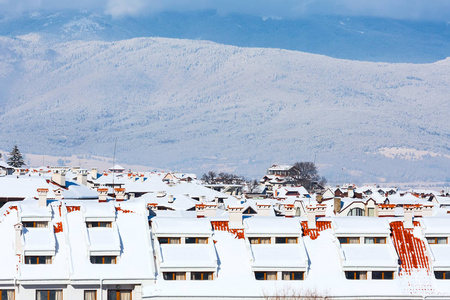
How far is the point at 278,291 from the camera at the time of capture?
144ft

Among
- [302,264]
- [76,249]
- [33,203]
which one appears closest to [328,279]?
[302,264]

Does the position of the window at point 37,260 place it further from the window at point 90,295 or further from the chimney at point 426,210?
the chimney at point 426,210

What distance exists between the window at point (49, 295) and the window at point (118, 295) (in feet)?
7.28

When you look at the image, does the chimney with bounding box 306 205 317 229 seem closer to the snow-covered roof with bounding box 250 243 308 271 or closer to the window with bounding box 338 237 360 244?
the window with bounding box 338 237 360 244

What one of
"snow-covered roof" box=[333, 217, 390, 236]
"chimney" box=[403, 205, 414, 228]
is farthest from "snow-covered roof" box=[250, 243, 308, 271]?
"chimney" box=[403, 205, 414, 228]

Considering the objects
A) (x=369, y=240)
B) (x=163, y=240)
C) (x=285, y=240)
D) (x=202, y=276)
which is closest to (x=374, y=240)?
(x=369, y=240)

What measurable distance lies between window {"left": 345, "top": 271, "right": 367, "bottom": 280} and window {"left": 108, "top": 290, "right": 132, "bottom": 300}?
1017 centimetres

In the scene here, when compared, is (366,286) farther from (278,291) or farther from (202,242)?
(202,242)

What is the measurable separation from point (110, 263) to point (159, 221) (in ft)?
12.1

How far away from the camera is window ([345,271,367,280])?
150 feet

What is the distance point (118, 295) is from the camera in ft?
142

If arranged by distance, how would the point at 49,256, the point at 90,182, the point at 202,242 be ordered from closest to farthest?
the point at 49,256 < the point at 202,242 < the point at 90,182

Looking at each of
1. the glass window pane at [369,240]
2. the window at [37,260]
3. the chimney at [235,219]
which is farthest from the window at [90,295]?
the glass window pane at [369,240]

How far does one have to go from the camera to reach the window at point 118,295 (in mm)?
43156
